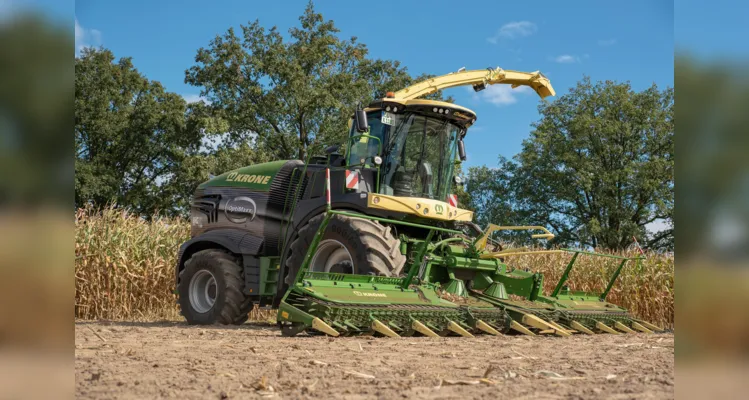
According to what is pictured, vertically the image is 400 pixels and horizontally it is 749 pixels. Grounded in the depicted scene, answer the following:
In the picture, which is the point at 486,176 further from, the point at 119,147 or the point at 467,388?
the point at 467,388

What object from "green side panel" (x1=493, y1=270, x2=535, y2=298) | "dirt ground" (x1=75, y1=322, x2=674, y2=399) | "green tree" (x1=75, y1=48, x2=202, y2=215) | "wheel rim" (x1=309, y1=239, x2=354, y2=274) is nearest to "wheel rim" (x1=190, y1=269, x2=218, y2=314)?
"wheel rim" (x1=309, y1=239, x2=354, y2=274)

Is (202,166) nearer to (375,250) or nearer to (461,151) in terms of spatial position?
(461,151)

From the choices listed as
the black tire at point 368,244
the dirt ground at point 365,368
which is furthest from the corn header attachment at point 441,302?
the dirt ground at point 365,368

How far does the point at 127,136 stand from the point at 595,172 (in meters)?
23.7

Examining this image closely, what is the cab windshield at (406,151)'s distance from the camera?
349 inches

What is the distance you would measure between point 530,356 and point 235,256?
5.62 metres

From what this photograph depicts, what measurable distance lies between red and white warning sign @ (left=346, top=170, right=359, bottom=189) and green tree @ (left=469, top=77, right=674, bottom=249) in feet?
83.4

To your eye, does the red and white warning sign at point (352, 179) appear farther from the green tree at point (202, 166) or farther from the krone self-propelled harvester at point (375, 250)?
the green tree at point (202, 166)

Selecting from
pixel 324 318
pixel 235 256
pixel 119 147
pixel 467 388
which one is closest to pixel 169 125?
pixel 119 147

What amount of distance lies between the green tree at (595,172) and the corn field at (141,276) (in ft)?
62.5

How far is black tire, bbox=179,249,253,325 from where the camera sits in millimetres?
9117

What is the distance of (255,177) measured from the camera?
9.91 meters

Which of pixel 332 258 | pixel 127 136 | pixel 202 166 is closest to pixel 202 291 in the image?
pixel 332 258
